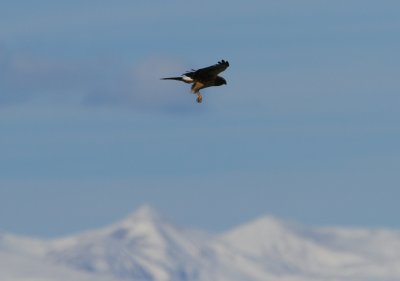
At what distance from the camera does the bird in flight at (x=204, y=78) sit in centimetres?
2917

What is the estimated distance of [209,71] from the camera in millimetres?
29328

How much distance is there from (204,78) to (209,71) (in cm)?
23

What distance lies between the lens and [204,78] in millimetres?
29516

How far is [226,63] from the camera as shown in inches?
1152

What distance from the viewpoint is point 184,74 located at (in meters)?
29.5

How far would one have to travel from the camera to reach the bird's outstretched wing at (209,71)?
29.1 meters

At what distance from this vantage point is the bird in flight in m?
29.2

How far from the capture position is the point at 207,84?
2956cm

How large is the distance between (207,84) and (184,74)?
1.35ft

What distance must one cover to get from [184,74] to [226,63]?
0.74 meters

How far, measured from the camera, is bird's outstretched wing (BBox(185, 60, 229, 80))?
29.1 m
